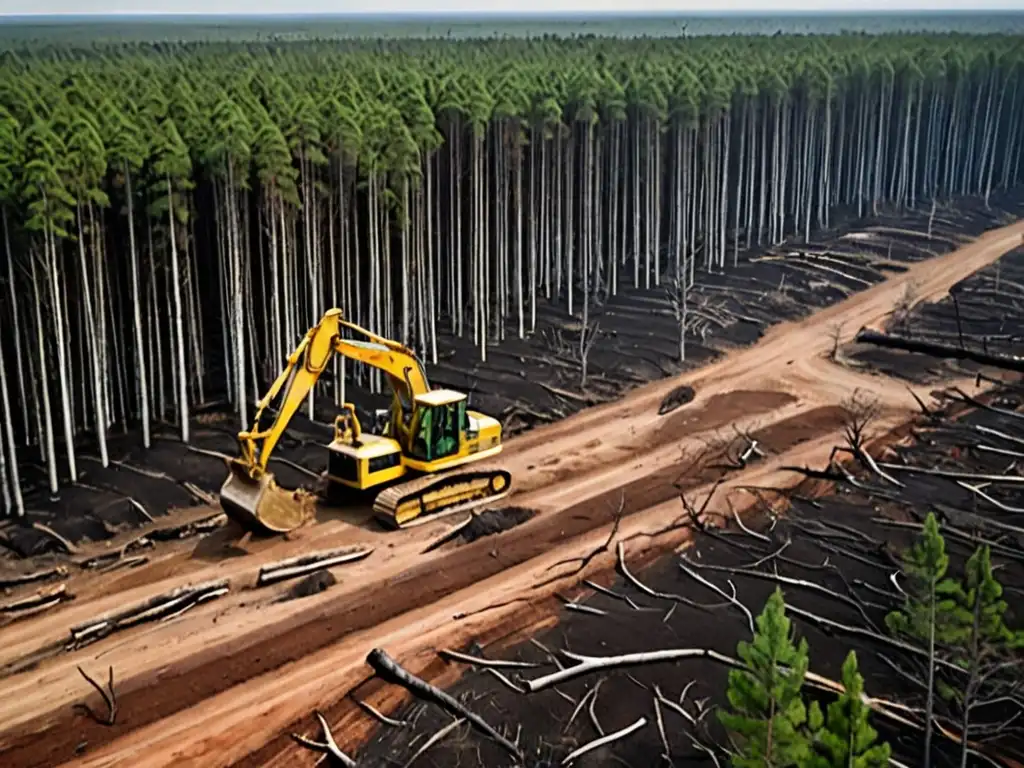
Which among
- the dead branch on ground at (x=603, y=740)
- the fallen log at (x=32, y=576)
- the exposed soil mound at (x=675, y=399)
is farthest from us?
the exposed soil mound at (x=675, y=399)

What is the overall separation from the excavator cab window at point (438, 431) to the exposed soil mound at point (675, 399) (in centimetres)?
809

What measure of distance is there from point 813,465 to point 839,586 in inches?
250

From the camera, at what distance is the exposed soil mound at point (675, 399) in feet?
90.8

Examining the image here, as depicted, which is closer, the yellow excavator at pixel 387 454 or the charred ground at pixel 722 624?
the charred ground at pixel 722 624

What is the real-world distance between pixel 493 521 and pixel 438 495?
50.7 inches

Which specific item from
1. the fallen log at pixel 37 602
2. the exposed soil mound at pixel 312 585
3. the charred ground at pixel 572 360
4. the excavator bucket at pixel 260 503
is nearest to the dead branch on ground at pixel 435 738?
the exposed soil mound at pixel 312 585

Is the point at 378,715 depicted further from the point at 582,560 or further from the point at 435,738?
the point at 582,560

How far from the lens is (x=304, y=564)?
18.5 meters

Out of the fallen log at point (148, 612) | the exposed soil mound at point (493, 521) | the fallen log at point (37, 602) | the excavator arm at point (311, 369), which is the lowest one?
the fallen log at point (37, 602)

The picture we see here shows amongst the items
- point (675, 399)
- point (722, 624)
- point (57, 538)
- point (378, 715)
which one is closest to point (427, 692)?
point (378, 715)

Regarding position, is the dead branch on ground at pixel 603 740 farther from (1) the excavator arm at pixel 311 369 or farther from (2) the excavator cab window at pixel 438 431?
(2) the excavator cab window at pixel 438 431

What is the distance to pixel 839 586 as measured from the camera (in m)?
16.9

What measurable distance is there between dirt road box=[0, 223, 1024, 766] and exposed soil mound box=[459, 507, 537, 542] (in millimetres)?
207

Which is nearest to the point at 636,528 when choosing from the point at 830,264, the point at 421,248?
the point at 421,248
